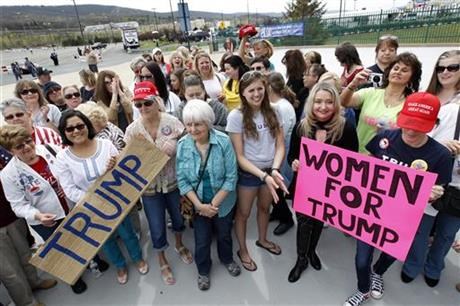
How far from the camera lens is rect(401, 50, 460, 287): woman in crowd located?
7.18 ft

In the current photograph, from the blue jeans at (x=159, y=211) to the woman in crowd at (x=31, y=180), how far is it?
783 mm

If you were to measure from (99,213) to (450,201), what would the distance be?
9.27 feet

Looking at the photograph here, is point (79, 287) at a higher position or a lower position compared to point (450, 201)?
lower

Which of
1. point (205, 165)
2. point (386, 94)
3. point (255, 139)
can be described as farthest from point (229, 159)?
point (386, 94)

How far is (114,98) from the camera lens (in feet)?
12.3

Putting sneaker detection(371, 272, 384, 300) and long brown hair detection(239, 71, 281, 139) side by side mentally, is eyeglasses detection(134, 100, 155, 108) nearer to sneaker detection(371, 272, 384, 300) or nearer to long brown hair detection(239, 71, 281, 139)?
long brown hair detection(239, 71, 281, 139)

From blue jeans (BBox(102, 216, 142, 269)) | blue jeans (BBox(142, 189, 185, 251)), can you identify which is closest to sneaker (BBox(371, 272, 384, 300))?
blue jeans (BBox(142, 189, 185, 251))

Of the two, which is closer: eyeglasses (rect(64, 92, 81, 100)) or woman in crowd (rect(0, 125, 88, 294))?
woman in crowd (rect(0, 125, 88, 294))

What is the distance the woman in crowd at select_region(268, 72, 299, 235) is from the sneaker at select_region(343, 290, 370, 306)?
1094mm

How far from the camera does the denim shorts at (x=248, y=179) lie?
268cm

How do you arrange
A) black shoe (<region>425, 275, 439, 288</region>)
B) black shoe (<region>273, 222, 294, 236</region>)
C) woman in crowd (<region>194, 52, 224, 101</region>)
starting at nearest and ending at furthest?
black shoe (<region>425, 275, 439, 288</region>), black shoe (<region>273, 222, 294, 236</region>), woman in crowd (<region>194, 52, 224, 101</region>)

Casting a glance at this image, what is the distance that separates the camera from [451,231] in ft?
7.93

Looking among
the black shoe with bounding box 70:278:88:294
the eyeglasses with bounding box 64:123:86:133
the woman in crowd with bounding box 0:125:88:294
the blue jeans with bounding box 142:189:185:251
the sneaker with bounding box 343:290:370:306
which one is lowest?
the black shoe with bounding box 70:278:88:294

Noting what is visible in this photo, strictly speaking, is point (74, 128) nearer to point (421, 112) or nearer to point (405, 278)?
point (421, 112)
